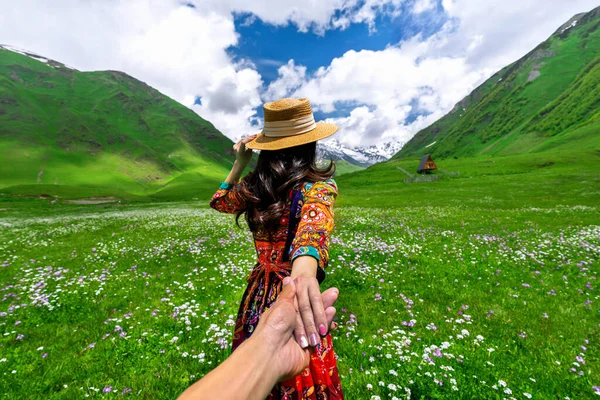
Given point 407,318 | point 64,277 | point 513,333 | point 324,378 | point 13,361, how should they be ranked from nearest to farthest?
point 324,378, point 13,361, point 513,333, point 407,318, point 64,277

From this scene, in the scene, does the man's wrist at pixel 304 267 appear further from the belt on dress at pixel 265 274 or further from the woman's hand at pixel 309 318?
the belt on dress at pixel 265 274

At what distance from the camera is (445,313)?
7688mm

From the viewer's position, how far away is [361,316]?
7.63 meters

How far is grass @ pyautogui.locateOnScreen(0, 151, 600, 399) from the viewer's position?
525cm

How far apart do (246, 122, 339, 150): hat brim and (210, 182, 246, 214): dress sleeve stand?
764 millimetres

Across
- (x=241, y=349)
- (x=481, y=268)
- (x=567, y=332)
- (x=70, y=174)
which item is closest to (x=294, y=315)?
(x=241, y=349)

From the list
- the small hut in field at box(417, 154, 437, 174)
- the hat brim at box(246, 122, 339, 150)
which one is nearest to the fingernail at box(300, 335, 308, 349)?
the hat brim at box(246, 122, 339, 150)

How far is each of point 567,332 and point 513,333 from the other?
144 cm

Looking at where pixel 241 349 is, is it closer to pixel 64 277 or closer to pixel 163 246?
pixel 64 277

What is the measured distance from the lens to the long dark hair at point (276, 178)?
137 inches

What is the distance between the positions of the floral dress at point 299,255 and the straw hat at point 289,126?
1.94ft

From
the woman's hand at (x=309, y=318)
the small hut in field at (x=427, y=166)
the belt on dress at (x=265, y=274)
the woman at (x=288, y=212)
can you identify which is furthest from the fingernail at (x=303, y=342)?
the small hut in field at (x=427, y=166)

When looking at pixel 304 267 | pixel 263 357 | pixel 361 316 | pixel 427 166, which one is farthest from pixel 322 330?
pixel 427 166

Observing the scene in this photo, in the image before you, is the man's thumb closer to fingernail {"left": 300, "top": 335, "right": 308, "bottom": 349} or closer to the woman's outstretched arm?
the woman's outstretched arm
